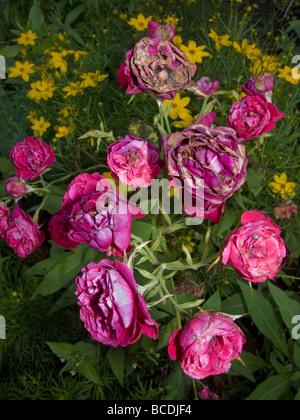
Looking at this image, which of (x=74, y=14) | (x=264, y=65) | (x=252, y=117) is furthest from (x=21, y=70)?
(x=252, y=117)

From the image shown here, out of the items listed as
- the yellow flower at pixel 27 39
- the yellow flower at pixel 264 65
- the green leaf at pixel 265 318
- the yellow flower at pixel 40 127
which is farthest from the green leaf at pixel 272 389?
the yellow flower at pixel 27 39

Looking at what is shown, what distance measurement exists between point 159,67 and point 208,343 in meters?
0.50

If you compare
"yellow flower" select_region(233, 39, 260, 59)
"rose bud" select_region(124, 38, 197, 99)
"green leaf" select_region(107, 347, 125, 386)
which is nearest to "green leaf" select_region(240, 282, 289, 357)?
"green leaf" select_region(107, 347, 125, 386)

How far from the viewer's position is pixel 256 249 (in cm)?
62

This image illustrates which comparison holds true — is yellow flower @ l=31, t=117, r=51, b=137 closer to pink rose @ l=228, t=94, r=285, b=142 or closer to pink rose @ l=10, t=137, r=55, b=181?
pink rose @ l=10, t=137, r=55, b=181

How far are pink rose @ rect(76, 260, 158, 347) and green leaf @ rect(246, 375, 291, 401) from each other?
558 millimetres

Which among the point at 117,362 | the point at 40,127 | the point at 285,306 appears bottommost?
the point at 117,362

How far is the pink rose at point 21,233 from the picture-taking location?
0.88 meters

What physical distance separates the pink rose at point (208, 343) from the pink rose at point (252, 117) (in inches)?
15.0

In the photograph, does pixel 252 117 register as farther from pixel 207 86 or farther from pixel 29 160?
pixel 29 160

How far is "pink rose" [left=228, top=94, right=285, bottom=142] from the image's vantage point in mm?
763

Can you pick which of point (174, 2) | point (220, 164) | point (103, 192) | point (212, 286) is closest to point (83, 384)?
point (212, 286)

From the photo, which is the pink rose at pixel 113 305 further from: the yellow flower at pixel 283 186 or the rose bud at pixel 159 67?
the yellow flower at pixel 283 186
